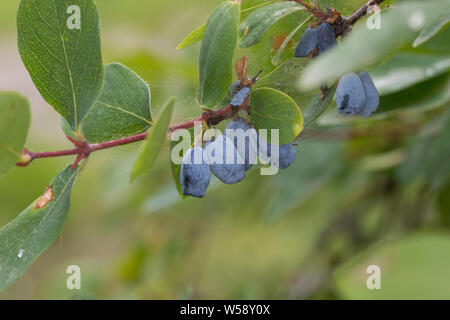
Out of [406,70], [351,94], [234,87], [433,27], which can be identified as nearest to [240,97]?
[234,87]

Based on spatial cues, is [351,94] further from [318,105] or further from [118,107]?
[118,107]

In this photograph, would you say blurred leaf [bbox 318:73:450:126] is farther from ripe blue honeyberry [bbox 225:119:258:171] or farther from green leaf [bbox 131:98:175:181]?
green leaf [bbox 131:98:175:181]

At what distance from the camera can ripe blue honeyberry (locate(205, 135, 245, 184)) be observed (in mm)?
541

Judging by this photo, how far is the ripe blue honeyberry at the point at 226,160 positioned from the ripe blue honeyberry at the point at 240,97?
7 centimetres

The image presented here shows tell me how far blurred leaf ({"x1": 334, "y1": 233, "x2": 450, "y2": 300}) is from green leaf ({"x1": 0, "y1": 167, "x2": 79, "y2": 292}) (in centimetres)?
60

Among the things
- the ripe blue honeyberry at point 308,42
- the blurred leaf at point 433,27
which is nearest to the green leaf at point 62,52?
the ripe blue honeyberry at point 308,42

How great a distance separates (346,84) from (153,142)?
0.75 ft

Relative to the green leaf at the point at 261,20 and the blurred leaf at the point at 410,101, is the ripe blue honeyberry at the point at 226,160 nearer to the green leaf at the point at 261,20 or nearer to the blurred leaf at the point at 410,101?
the green leaf at the point at 261,20

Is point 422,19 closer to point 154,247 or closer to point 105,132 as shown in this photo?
point 105,132

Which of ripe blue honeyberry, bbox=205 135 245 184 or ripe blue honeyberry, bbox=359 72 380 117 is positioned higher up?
ripe blue honeyberry, bbox=359 72 380 117

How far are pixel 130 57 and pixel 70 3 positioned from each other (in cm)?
84

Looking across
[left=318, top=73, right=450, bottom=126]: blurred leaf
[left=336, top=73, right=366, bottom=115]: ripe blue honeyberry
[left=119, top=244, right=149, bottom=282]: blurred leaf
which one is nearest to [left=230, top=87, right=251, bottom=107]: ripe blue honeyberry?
[left=336, top=73, right=366, bottom=115]: ripe blue honeyberry

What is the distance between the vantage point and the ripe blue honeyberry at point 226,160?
0.54m
